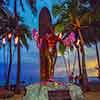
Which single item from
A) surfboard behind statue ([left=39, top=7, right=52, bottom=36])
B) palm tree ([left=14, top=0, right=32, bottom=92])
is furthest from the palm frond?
surfboard behind statue ([left=39, top=7, right=52, bottom=36])

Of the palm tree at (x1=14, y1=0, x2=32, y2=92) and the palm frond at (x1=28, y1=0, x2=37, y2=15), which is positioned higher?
the palm frond at (x1=28, y1=0, x2=37, y2=15)

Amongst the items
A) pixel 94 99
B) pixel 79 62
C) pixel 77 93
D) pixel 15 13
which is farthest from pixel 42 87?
pixel 79 62

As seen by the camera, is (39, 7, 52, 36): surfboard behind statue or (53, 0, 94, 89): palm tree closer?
(39, 7, 52, 36): surfboard behind statue

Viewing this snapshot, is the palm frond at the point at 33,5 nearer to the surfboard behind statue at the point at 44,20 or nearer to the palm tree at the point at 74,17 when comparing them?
the palm tree at the point at 74,17

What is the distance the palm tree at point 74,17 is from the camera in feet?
112

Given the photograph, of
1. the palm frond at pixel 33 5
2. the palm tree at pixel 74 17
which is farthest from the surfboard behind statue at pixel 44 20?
the palm frond at pixel 33 5

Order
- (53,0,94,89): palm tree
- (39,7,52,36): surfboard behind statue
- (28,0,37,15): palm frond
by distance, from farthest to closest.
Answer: (28,0,37,15): palm frond → (53,0,94,89): palm tree → (39,7,52,36): surfboard behind statue

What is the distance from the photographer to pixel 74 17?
3400cm

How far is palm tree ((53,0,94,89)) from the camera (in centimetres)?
3422

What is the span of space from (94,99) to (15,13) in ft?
44.0

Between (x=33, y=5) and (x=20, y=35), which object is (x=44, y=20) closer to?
(x=33, y=5)

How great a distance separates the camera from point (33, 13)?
35.8 meters

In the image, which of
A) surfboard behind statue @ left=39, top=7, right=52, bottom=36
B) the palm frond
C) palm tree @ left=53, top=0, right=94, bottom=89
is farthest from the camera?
the palm frond

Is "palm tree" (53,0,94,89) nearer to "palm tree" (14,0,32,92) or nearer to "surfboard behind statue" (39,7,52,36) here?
"palm tree" (14,0,32,92)
